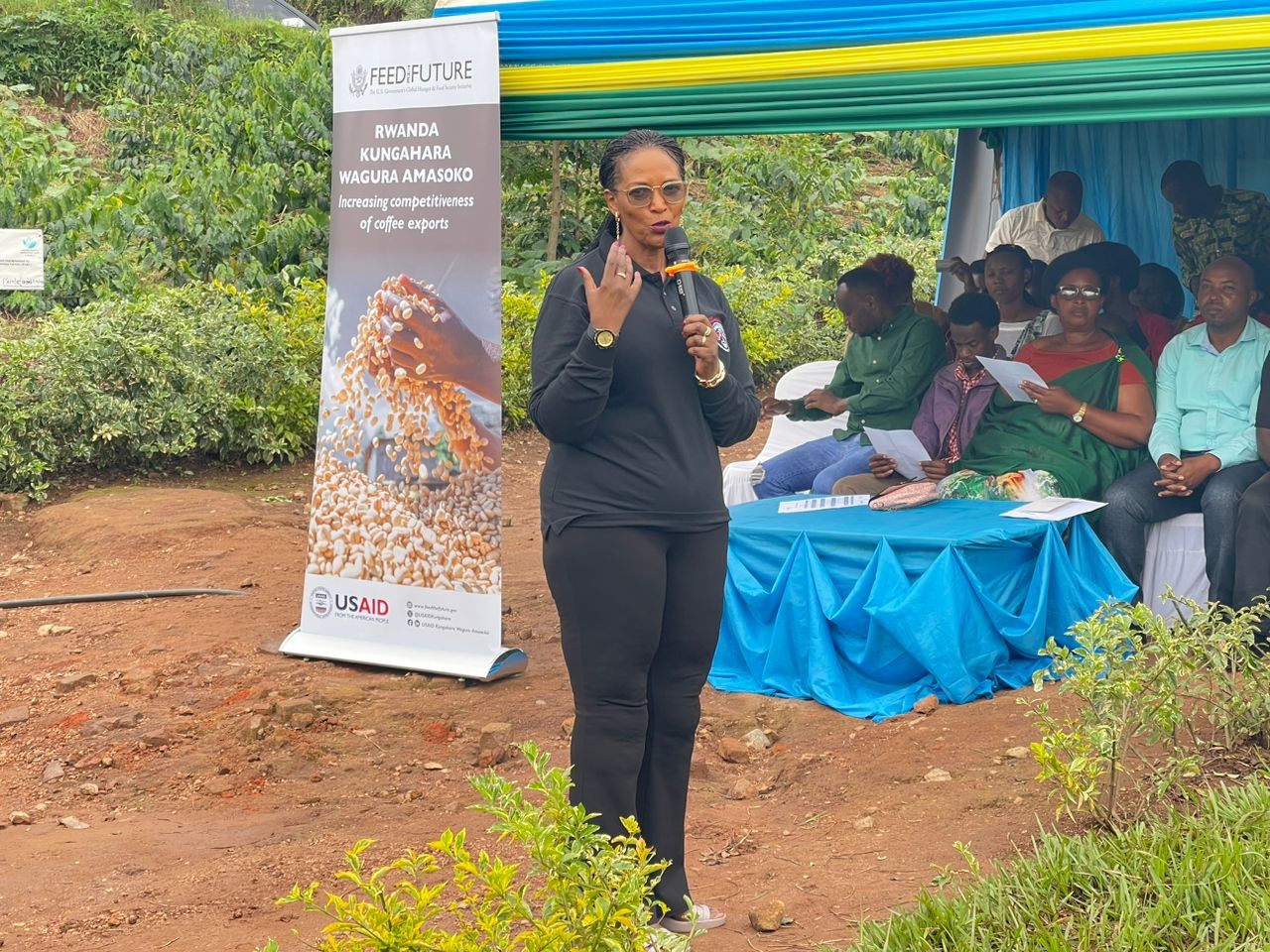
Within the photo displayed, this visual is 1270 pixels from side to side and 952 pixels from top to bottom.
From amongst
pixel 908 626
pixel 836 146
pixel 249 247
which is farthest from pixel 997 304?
pixel 836 146

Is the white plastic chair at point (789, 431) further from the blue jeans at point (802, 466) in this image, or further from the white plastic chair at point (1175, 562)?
the white plastic chair at point (1175, 562)

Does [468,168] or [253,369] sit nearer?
[468,168]

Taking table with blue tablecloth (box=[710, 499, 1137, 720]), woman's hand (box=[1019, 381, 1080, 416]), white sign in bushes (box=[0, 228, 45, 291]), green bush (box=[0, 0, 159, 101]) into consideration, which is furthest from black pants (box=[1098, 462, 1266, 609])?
green bush (box=[0, 0, 159, 101])

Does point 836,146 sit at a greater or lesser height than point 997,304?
greater

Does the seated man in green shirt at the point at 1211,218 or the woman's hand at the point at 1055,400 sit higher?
the seated man in green shirt at the point at 1211,218

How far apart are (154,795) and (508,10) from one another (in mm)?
2934

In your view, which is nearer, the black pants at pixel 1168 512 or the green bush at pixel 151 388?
the black pants at pixel 1168 512

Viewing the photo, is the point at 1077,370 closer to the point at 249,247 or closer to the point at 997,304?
the point at 997,304

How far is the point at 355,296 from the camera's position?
5652 mm

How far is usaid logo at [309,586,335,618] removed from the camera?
579 cm

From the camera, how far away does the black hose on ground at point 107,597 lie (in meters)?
6.78

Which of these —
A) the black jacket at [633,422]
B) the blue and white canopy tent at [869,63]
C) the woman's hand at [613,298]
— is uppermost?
the blue and white canopy tent at [869,63]

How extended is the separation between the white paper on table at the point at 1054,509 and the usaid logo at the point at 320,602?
8.72ft

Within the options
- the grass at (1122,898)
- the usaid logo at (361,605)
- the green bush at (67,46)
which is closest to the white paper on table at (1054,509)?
the grass at (1122,898)
